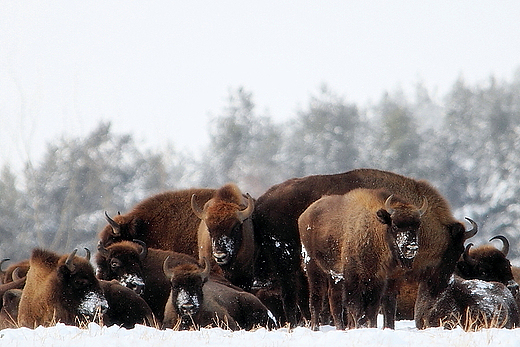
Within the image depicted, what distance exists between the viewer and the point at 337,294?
39.7ft

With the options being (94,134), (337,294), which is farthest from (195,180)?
(337,294)

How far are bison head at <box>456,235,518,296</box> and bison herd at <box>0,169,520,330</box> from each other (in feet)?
0.07

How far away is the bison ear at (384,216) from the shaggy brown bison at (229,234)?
3.04 metres

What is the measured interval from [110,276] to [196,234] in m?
2.21

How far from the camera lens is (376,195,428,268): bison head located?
11.2m

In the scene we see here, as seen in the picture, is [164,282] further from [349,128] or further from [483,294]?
[349,128]

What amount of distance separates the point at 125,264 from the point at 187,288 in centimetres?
202

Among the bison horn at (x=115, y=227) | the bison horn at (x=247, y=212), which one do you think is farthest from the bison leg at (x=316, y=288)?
the bison horn at (x=115, y=227)

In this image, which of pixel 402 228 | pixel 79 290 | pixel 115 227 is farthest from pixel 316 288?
pixel 115 227

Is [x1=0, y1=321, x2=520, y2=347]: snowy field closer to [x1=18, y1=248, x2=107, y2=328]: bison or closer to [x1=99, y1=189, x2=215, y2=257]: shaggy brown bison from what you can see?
[x1=18, y1=248, x2=107, y2=328]: bison

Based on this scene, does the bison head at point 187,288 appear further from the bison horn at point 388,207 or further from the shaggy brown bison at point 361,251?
the bison horn at point 388,207

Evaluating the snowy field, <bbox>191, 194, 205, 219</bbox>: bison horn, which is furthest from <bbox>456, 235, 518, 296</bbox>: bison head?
the snowy field

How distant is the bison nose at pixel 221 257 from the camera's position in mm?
13305

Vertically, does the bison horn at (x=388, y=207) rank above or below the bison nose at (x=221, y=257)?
above
